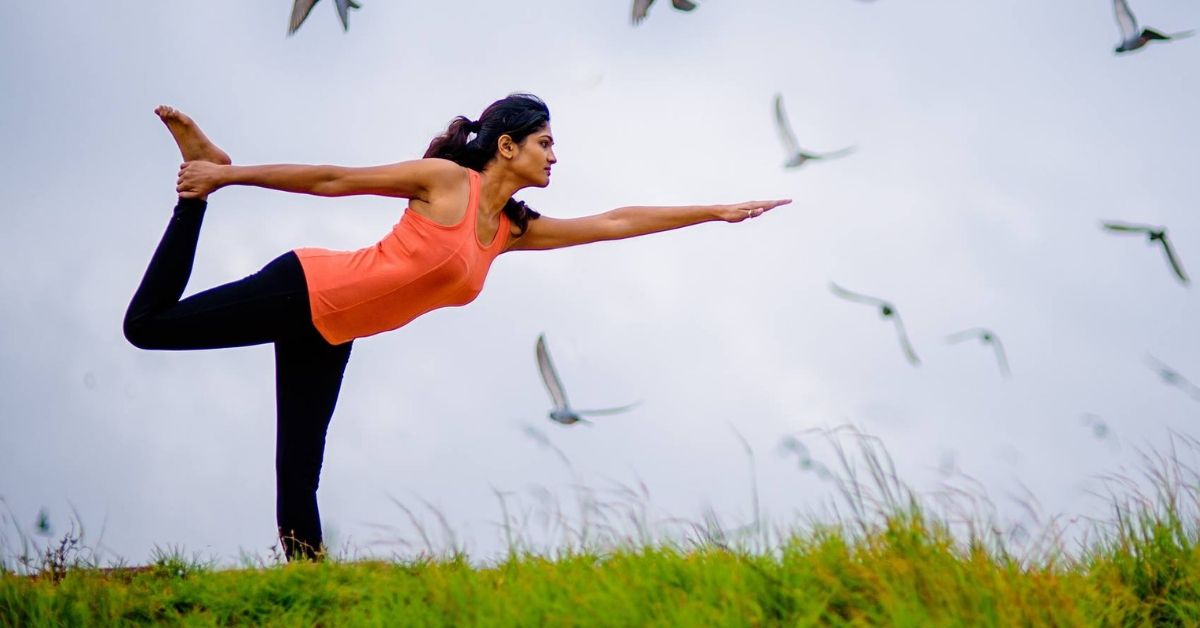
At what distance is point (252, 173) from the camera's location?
5.11 meters

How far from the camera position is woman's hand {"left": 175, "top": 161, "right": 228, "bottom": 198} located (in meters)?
5.12

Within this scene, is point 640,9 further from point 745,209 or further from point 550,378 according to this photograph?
point 550,378

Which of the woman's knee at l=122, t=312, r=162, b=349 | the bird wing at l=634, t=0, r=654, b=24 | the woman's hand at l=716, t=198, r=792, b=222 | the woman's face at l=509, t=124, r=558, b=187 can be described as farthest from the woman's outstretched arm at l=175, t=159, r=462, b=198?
the woman's hand at l=716, t=198, r=792, b=222

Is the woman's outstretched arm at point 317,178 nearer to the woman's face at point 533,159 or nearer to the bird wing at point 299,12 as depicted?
the woman's face at point 533,159

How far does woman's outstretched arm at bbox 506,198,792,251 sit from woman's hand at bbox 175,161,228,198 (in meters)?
1.43

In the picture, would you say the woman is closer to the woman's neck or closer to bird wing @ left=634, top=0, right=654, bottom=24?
the woman's neck

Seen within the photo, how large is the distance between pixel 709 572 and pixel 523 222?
213 centimetres

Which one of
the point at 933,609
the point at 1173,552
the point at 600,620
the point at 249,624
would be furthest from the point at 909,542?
the point at 249,624

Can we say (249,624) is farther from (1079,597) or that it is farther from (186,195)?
(1079,597)

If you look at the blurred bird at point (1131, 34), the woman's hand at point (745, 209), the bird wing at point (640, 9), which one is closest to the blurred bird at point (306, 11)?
the bird wing at point (640, 9)

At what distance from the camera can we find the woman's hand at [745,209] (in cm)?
589

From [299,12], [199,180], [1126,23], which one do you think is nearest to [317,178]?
[199,180]

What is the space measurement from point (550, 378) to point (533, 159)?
1.02 m

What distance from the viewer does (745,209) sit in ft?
19.3
